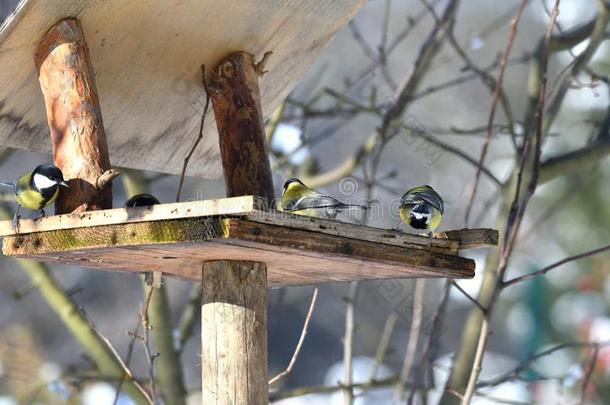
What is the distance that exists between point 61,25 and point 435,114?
7.03 metres

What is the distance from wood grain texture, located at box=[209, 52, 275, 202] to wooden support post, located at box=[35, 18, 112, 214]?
0.40 meters

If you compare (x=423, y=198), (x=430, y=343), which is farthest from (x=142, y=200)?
(x=430, y=343)

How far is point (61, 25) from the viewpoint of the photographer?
212 centimetres

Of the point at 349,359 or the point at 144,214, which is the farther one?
the point at 349,359

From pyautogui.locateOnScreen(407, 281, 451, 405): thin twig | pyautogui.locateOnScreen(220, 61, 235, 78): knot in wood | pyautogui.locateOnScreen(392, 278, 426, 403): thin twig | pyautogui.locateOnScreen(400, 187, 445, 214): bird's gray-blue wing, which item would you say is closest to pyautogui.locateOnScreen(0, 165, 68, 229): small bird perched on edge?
pyautogui.locateOnScreen(220, 61, 235, 78): knot in wood

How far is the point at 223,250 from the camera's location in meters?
1.84

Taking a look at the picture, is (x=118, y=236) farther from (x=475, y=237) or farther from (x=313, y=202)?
(x=475, y=237)

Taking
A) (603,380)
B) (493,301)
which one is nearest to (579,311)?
(603,380)

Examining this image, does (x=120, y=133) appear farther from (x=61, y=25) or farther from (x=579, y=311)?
(x=579, y=311)

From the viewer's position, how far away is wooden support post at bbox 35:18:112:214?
207 centimetres

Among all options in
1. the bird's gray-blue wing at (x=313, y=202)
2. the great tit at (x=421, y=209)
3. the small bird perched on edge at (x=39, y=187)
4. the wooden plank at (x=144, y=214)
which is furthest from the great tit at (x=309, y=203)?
the small bird perched on edge at (x=39, y=187)

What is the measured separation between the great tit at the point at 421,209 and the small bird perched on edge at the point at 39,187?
882 mm

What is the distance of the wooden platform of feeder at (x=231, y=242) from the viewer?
5.37 feet

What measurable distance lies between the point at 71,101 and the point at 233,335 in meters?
0.68
